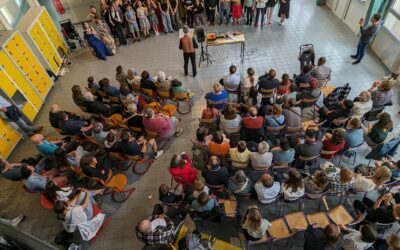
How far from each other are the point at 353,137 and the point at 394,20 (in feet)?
16.7

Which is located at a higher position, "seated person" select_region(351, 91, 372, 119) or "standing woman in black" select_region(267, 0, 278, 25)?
"seated person" select_region(351, 91, 372, 119)

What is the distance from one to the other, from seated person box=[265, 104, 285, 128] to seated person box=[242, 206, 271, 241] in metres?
2.03

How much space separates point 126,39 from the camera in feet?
35.2

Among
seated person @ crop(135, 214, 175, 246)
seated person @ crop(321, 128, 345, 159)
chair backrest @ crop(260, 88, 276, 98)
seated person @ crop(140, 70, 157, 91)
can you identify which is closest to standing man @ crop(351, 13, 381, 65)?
chair backrest @ crop(260, 88, 276, 98)

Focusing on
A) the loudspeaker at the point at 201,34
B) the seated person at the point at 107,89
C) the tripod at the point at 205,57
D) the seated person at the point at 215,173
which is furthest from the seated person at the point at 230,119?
the tripod at the point at 205,57

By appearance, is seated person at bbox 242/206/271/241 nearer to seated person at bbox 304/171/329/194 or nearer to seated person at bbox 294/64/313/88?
seated person at bbox 304/171/329/194

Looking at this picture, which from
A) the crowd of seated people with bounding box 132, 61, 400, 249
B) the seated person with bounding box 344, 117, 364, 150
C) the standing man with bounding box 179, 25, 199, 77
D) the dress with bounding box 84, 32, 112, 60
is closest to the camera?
the crowd of seated people with bounding box 132, 61, 400, 249

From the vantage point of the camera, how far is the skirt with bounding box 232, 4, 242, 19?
10.3 meters

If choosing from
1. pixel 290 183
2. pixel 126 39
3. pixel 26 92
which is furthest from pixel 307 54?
pixel 26 92

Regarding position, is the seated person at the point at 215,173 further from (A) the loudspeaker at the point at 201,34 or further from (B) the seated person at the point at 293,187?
(A) the loudspeaker at the point at 201,34

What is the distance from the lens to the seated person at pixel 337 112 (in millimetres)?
5438

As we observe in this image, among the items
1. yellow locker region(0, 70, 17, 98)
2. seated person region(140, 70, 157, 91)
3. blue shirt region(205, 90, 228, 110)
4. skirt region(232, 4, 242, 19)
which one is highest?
yellow locker region(0, 70, 17, 98)

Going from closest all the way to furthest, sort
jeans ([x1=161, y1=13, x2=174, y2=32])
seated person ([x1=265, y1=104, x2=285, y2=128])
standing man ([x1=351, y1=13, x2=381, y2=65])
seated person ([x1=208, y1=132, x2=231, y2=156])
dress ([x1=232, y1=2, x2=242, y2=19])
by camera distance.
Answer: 1. seated person ([x1=208, y1=132, x2=231, y2=156])
2. seated person ([x1=265, y1=104, x2=285, y2=128])
3. standing man ([x1=351, y1=13, x2=381, y2=65])
4. dress ([x1=232, y1=2, x2=242, y2=19])
5. jeans ([x1=161, y1=13, x2=174, y2=32])

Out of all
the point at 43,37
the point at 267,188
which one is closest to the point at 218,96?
the point at 267,188
